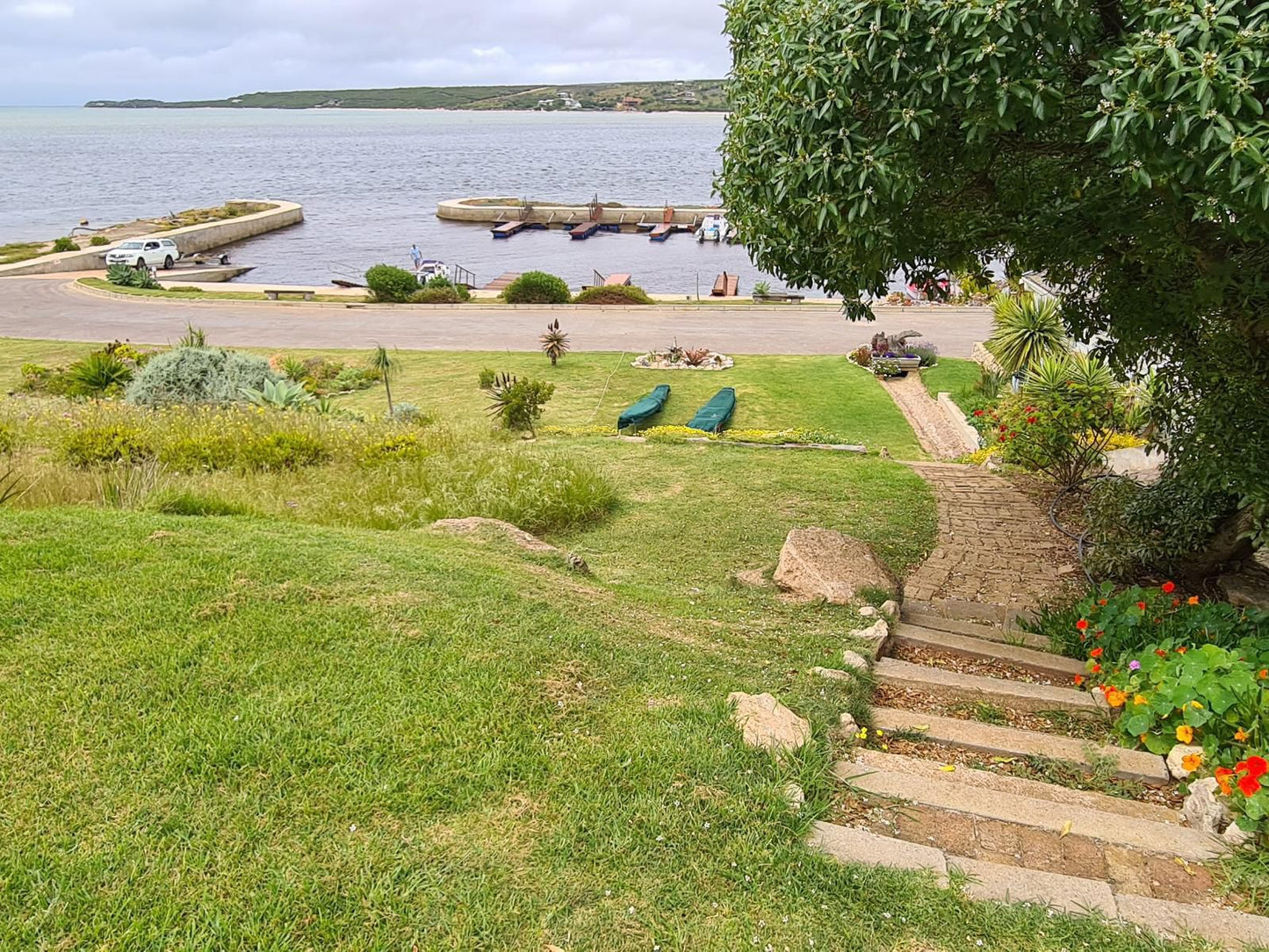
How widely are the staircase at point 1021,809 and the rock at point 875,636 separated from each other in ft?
0.52

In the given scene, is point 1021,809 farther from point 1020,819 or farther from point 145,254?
point 145,254

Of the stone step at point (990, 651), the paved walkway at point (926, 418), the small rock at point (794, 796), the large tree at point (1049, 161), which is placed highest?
the large tree at point (1049, 161)

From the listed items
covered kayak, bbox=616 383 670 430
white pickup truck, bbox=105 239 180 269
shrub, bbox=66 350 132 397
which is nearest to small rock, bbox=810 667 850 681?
covered kayak, bbox=616 383 670 430

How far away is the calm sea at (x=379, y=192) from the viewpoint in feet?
187

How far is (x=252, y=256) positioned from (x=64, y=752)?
2351 inches

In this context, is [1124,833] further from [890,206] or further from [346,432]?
[346,432]

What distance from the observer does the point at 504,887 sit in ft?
10.7

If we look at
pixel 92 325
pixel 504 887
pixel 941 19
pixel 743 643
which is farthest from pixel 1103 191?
pixel 92 325

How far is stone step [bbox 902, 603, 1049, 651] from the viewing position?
6.27 meters

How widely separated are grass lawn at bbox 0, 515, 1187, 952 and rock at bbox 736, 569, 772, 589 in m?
1.65

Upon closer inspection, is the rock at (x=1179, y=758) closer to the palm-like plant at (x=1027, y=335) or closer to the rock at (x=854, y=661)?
the rock at (x=854, y=661)

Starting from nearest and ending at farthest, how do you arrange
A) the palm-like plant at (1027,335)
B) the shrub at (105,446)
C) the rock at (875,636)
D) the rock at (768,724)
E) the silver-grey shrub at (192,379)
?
the rock at (768,724)
the rock at (875,636)
the shrub at (105,446)
the palm-like plant at (1027,335)
the silver-grey shrub at (192,379)

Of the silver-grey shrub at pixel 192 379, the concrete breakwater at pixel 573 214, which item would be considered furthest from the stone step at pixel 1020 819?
the concrete breakwater at pixel 573 214

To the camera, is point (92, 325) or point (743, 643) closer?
point (743, 643)
